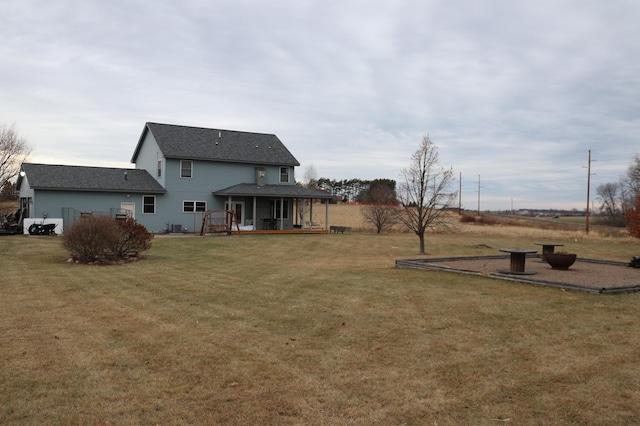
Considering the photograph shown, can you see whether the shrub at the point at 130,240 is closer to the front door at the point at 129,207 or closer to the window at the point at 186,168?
the front door at the point at 129,207

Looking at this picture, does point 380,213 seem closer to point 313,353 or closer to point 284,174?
point 284,174

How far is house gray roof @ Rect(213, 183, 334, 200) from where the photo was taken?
33.8 metres

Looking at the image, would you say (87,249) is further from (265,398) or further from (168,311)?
(265,398)

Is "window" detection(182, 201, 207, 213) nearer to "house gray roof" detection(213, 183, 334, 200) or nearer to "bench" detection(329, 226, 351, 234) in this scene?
"house gray roof" detection(213, 183, 334, 200)

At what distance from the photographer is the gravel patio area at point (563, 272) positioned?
1185 centimetres

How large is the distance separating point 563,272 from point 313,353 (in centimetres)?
1145

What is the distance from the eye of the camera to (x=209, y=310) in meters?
9.01

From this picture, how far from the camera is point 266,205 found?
37.5m

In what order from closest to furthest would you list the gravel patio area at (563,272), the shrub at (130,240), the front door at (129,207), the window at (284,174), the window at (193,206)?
1. the gravel patio area at (563,272)
2. the shrub at (130,240)
3. the front door at (129,207)
4. the window at (193,206)
5. the window at (284,174)

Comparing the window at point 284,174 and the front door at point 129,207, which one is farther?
the window at point 284,174

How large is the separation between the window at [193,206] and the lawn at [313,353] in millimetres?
22167

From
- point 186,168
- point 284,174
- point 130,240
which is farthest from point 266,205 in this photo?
point 130,240

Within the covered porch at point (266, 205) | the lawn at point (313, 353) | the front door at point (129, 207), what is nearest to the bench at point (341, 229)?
the covered porch at point (266, 205)

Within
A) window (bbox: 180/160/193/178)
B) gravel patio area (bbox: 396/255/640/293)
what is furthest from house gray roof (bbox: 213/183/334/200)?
gravel patio area (bbox: 396/255/640/293)
